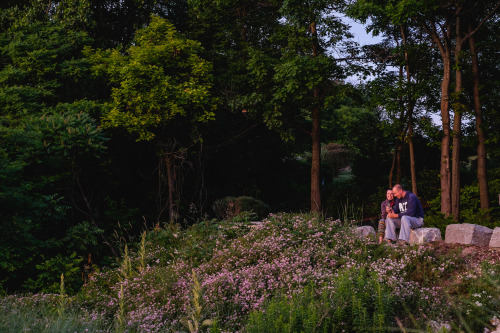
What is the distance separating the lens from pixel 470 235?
8.05m

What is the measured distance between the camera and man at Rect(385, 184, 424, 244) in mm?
8523

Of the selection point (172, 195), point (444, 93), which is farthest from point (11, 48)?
point (444, 93)

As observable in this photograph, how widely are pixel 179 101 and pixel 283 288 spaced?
7899mm

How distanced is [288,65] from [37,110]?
7.32 metres

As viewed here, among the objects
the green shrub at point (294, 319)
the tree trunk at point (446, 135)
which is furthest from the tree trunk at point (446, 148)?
the green shrub at point (294, 319)

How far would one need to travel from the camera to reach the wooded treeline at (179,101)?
9172 millimetres

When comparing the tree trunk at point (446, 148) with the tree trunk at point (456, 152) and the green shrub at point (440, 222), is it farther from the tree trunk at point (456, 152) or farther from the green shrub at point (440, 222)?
the green shrub at point (440, 222)

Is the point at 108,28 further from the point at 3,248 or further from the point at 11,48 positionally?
the point at 3,248

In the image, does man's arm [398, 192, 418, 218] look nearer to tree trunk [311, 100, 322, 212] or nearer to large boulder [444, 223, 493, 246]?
large boulder [444, 223, 493, 246]

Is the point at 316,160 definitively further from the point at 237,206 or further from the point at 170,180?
the point at 170,180

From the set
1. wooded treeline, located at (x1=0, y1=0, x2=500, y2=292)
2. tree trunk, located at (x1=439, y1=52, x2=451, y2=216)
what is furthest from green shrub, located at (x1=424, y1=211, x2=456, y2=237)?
tree trunk, located at (x1=439, y1=52, x2=451, y2=216)

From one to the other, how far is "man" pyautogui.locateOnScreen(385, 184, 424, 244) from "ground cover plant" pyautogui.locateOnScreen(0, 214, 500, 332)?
2.83ft

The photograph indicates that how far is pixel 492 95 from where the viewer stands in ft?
50.4

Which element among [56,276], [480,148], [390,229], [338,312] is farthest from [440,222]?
[56,276]
